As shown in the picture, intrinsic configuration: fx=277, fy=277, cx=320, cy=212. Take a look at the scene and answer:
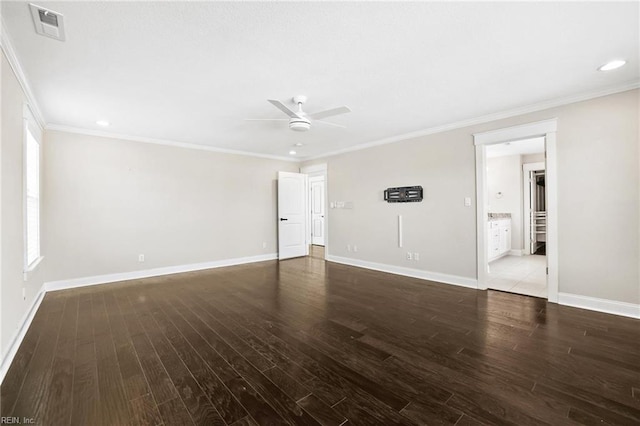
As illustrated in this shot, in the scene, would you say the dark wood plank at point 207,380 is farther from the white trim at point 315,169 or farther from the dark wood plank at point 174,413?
the white trim at point 315,169

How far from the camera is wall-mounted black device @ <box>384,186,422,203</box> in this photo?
4883 mm

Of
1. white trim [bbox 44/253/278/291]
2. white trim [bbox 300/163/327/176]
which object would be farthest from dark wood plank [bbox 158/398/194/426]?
white trim [bbox 300/163/327/176]

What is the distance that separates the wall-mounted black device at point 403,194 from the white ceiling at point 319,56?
1.38m

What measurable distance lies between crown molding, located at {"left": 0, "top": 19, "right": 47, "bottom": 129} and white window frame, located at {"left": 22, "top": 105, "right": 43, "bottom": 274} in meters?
0.11

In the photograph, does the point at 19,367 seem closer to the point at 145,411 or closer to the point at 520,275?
the point at 145,411

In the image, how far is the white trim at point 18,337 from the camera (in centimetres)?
213

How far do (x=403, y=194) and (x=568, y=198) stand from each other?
2.26m

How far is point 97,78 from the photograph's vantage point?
2.80 meters

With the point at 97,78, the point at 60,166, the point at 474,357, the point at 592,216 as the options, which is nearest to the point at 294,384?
the point at 474,357

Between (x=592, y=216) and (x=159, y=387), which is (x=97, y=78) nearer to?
(x=159, y=387)

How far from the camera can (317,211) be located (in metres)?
9.53

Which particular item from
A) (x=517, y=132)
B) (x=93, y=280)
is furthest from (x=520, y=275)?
(x=93, y=280)

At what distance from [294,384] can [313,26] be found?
8.48ft

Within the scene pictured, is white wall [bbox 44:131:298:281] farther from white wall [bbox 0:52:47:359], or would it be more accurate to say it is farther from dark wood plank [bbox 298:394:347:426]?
dark wood plank [bbox 298:394:347:426]
